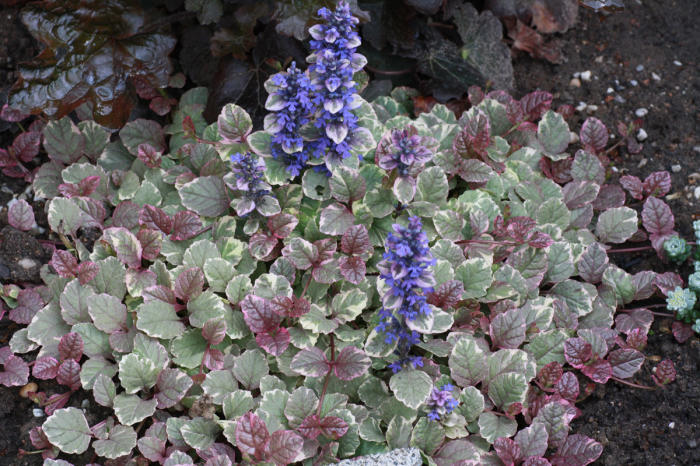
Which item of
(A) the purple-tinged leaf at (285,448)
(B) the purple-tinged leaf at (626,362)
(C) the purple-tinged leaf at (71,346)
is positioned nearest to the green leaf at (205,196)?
(C) the purple-tinged leaf at (71,346)

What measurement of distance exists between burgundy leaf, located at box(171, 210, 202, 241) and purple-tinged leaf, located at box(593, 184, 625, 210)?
1824 mm

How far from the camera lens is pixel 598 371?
8.39 feet

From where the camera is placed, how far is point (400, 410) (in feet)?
7.92

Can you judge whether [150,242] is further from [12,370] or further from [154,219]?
[12,370]

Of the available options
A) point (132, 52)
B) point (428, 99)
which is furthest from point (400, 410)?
point (132, 52)

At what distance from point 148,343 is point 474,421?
4.03 feet

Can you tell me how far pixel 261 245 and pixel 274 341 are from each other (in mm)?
421

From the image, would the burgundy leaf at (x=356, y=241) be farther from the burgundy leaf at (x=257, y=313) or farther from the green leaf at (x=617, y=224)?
the green leaf at (x=617, y=224)

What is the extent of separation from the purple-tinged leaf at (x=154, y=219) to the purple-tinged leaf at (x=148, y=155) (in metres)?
0.31

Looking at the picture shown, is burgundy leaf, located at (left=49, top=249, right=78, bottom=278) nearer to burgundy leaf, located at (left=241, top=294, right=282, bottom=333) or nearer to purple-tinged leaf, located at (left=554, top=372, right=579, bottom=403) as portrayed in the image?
burgundy leaf, located at (left=241, top=294, right=282, bottom=333)

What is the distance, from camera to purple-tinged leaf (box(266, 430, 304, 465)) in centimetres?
221

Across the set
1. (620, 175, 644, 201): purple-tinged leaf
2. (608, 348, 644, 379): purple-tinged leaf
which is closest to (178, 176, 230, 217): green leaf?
(608, 348, 644, 379): purple-tinged leaf

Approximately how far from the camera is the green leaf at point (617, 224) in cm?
296

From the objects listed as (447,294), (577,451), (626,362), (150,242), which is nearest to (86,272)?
(150,242)
